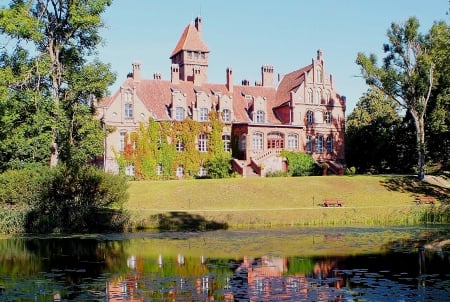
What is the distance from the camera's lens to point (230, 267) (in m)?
20.6

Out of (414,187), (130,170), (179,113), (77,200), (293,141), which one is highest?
(179,113)

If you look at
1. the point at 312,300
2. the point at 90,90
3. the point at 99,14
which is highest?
the point at 99,14

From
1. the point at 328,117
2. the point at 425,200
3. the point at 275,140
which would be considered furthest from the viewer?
the point at 328,117

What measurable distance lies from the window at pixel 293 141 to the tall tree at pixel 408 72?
11.2 metres

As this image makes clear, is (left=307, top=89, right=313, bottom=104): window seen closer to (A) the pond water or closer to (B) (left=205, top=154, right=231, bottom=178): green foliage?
(B) (left=205, top=154, right=231, bottom=178): green foliage

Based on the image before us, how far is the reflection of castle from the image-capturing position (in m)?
15.5

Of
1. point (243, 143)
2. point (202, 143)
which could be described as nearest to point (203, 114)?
point (202, 143)

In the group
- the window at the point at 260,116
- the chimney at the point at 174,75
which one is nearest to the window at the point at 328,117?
the window at the point at 260,116

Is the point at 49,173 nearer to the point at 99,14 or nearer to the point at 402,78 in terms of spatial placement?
the point at 99,14

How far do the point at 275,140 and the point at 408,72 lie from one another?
14.2m

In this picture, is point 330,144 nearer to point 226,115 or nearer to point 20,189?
point 226,115

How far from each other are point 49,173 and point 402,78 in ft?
96.9

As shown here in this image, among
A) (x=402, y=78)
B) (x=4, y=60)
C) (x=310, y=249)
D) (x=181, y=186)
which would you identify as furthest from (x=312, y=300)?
(x=402, y=78)

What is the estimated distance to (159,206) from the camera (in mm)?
41312
